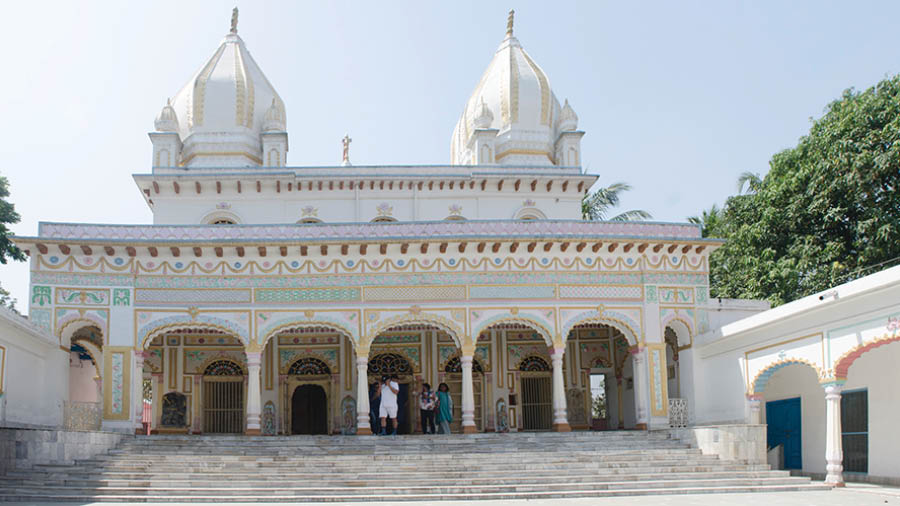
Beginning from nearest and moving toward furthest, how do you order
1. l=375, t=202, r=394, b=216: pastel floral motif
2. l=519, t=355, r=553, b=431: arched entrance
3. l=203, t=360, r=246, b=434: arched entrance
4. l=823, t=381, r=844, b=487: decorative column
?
l=823, t=381, r=844, b=487: decorative column
l=203, t=360, r=246, b=434: arched entrance
l=519, t=355, r=553, b=431: arched entrance
l=375, t=202, r=394, b=216: pastel floral motif

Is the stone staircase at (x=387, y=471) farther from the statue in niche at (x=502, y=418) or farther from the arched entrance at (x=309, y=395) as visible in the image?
the arched entrance at (x=309, y=395)

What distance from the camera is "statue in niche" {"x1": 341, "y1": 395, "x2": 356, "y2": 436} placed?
21.0m

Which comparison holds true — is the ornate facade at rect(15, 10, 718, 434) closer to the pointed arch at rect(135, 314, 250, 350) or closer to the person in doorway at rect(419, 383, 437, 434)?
the pointed arch at rect(135, 314, 250, 350)

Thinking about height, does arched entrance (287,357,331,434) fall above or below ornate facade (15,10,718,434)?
below

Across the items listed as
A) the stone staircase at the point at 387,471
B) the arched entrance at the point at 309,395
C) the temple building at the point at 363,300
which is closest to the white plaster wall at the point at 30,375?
the temple building at the point at 363,300

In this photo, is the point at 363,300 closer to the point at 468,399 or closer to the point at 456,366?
the point at 468,399

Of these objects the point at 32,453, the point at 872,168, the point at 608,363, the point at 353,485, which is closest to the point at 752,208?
the point at 872,168

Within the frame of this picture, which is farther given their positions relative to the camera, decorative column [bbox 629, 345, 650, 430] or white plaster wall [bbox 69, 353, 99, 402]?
white plaster wall [bbox 69, 353, 99, 402]

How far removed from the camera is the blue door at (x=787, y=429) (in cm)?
1689

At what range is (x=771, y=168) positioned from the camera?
25.7 meters

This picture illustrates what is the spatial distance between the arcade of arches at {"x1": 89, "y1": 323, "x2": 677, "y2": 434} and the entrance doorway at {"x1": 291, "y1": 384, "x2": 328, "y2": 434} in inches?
0.9

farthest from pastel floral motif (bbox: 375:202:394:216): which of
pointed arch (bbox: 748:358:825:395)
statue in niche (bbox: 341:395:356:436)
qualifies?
pointed arch (bbox: 748:358:825:395)

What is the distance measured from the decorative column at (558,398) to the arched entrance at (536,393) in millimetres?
2643

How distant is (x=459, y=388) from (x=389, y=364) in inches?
69.0
